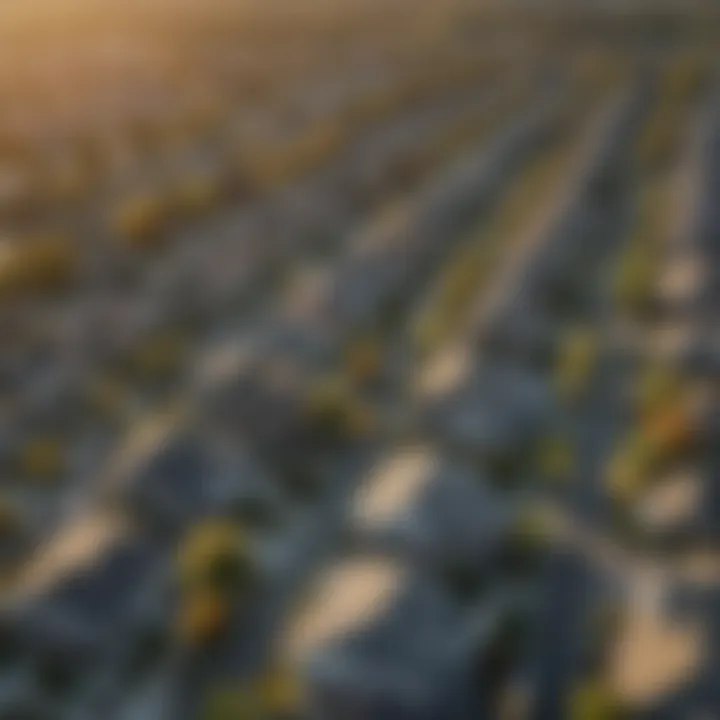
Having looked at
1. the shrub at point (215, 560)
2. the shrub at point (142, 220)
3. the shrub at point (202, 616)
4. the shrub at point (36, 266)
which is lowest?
the shrub at point (202, 616)

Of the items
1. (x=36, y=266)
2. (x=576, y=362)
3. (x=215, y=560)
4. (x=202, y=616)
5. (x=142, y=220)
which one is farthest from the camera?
(x=142, y=220)

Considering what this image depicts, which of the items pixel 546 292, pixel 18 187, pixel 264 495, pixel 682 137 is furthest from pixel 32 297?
pixel 682 137

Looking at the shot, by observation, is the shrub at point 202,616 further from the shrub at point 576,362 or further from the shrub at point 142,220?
the shrub at point 142,220

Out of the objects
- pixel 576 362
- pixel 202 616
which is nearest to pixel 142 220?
pixel 576 362

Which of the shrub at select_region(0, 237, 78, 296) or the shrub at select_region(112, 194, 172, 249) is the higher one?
the shrub at select_region(112, 194, 172, 249)

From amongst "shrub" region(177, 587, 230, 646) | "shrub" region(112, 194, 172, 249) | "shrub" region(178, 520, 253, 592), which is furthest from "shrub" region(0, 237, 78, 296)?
"shrub" region(177, 587, 230, 646)

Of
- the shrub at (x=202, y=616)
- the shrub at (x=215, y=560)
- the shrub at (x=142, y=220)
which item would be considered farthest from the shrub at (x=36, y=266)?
the shrub at (x=202, y=616)

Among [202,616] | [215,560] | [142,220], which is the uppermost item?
[142,220]

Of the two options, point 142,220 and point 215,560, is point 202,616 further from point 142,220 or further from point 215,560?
point 142,220

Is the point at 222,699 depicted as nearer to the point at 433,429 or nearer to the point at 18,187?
the point at 433,429

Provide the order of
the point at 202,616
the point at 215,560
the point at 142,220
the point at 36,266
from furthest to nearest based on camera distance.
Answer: the point at 142,220, the point at 36,266, the point at 215,560, the point at 202,616

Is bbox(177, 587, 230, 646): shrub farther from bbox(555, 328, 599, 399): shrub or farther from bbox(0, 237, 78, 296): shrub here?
bbox(0, 237, 78, 296): shrub
